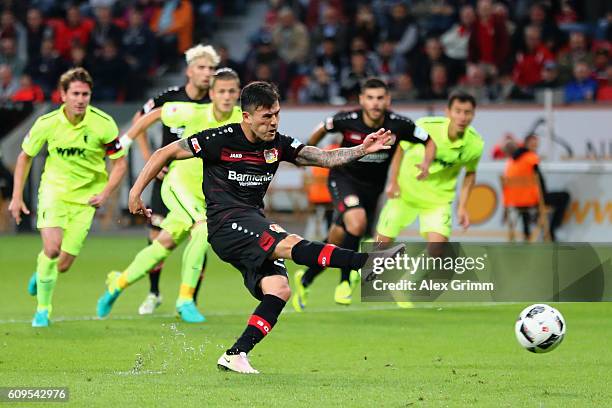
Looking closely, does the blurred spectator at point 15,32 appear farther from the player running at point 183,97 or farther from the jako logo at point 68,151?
the jako logo at point 68,151

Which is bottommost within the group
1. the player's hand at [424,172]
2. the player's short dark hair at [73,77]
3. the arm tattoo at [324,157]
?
the player's hand at [424,172]

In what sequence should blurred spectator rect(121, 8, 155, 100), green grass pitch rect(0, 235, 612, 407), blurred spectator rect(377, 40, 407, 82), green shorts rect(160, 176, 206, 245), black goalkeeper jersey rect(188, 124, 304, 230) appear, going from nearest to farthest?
green grass pitch rect(0, 235, 612, 407)
black goalkeeper jersey rect(188, 124, 304, 230)
green shorts rect(160, 176, 206, 245)
blurred spectator rect(377, 40, 407, 82)
blurred spectator rect(121, 8, 155, 100)

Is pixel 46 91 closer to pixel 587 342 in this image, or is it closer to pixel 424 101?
pixel 424 101

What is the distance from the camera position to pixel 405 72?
23.3 meters

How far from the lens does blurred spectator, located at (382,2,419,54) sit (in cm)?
2395

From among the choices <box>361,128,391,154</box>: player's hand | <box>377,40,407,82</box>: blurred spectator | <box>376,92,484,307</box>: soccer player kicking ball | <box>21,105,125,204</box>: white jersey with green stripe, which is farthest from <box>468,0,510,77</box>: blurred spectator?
<box>361,128,391,154</box>: player's hand

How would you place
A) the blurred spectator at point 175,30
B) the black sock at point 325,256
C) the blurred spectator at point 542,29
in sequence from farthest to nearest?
the blurred spectator at point 175,30, the blurred spectator at point 542,29, the black sock at point 325,256

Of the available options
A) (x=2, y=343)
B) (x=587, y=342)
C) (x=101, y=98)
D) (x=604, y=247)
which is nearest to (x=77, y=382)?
(x=2, y=343)

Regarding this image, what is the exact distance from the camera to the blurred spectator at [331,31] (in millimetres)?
23969

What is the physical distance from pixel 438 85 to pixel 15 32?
31.0ft

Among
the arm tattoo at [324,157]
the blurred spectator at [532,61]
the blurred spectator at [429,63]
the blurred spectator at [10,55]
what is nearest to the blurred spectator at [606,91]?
the blurred spectator at [532,61]

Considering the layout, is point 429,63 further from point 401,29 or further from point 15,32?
point 15,32

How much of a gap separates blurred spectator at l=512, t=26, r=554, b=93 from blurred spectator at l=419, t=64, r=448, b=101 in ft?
4.05

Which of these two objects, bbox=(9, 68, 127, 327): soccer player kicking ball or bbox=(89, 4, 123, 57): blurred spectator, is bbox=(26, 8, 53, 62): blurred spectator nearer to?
bbox=(89, 4, 123, 57): blurred spectator
